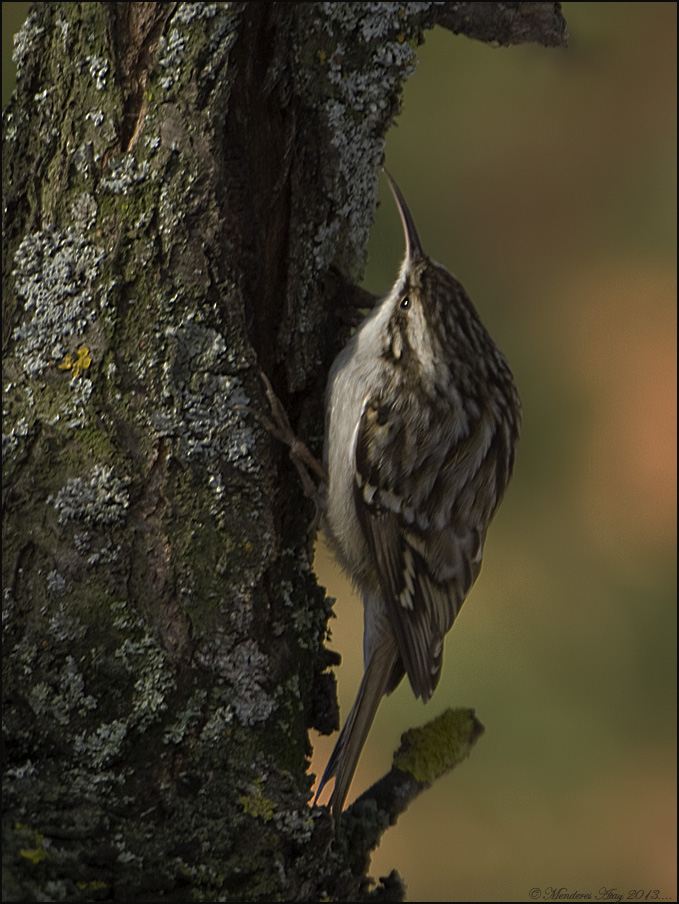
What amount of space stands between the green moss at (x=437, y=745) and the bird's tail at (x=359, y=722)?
0.28 feet

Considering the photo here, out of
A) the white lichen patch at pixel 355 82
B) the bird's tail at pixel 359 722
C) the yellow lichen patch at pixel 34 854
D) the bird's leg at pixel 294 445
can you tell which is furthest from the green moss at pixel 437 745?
the white lichen patch at pixel 355 82

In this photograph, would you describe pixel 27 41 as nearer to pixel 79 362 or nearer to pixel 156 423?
pixel 79 362

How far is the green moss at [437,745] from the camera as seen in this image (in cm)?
181

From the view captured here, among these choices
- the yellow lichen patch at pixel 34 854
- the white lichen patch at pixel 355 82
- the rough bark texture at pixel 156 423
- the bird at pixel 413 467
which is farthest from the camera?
the bird at pixel 413 467

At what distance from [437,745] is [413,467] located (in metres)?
0.59

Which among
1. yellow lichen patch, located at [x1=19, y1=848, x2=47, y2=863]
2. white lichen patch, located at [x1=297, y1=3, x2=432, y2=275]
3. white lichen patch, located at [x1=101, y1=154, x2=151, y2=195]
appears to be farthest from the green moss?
white lichen patch, located at [x1=101, y1=154, x2=151, y2=195]

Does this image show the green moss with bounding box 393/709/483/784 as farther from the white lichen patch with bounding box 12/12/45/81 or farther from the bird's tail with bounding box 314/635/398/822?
the white lichen patch with bounding box 12/12/45/81

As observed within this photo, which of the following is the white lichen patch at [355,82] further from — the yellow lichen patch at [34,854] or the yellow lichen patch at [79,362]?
the yellow lichen patch at [34,854]

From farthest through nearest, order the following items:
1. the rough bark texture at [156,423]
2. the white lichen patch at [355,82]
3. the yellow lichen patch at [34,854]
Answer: the white lichen patch at [355,82] < the rough bark texture at [156,423] < the yellow lichen patch at [34,854]

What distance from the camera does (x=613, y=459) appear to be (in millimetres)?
3676

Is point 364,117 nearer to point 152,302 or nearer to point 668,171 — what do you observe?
point 152,302

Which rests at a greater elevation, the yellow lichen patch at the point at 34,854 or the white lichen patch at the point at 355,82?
the white lichen patch at the point at 355,82

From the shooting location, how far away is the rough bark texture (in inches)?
63.1

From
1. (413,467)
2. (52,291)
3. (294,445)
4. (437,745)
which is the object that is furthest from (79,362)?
(437,745)
